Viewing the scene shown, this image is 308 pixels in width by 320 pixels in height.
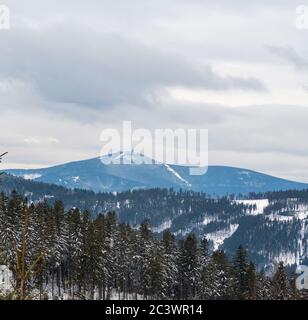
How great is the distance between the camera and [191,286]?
81125 mm

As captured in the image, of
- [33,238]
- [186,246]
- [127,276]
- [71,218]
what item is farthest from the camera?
[127,276]

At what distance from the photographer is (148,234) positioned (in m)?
79.6

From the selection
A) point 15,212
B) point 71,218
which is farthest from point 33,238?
point 71,218

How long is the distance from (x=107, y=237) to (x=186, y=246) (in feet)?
36.1

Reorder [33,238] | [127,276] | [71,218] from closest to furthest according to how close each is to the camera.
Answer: [33,238] < [71,218] < [127,276]
